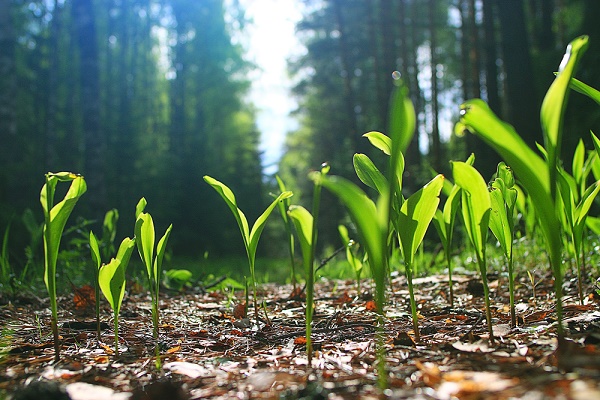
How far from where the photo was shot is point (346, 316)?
5.14ft

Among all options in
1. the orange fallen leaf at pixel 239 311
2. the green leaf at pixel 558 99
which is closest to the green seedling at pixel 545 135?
the green leaf at pixel 558 99

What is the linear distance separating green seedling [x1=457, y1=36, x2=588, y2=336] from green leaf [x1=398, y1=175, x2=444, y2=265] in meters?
0.24

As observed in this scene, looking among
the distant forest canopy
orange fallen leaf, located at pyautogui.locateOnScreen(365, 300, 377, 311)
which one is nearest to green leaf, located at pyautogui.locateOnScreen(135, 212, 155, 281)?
orange fallen leaf, located at pyautogui.locateOnScreen(365, 300, 377, 311)

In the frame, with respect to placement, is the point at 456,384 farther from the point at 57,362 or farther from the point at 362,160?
the point at 57,362

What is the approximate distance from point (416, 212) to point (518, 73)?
5.08 metres

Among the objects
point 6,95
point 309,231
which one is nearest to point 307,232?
point 309,231

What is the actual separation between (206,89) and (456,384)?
16988 mm

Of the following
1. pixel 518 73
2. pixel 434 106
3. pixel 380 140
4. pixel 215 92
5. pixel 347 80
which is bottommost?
pixel 380 140

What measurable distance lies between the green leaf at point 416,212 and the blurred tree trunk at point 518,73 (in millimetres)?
4474

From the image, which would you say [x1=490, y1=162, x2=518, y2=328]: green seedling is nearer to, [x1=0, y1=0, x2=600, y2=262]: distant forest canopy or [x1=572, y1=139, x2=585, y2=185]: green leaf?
[x1=572, y1=139, x2=585, y2=185]: green leaf

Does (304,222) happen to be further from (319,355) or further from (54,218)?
(54,218)

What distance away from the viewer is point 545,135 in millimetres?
853

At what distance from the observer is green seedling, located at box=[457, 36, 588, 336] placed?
31.0 inches

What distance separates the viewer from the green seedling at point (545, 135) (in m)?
0.79
